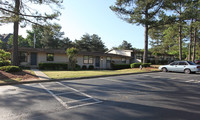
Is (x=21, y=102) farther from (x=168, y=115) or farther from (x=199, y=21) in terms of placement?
(x=199, y=21)

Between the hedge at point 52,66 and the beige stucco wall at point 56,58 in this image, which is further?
the beige stucco wall at point 56,58

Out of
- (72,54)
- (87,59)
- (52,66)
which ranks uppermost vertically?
(72,54)

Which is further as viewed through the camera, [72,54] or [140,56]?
[140,56]

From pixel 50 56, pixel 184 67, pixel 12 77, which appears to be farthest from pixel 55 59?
pixel 184 67

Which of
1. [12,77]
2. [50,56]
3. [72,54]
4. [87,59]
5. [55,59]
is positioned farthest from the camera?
[87,59]

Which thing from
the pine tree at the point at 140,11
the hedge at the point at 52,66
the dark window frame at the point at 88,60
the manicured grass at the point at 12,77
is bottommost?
the manicured grass at the point at 12,77

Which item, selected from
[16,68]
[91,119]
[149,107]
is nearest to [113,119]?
[91,119]

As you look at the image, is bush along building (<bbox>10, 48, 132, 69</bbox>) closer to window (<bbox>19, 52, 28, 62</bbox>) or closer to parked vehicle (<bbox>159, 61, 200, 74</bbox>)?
window (<bbox>19, 52, 28, 62</bbox>)

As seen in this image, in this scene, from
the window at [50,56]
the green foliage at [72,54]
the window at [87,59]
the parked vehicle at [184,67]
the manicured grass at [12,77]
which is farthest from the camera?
the window at [87,59]

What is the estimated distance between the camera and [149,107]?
3.98 metres

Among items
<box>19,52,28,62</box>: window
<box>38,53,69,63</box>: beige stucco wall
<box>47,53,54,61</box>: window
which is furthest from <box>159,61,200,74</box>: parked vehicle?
<box>19,52,28,62</box>: window

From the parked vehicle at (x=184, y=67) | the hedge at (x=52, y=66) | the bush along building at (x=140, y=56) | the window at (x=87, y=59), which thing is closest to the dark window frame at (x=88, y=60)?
the window at (x=87, y=59)

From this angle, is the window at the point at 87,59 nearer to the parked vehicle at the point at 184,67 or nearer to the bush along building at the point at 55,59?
the bush along building at the point at 55,59

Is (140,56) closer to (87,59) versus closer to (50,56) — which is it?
(87,59)
